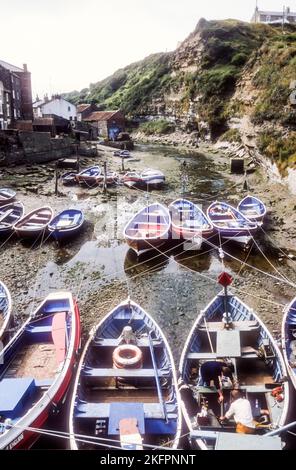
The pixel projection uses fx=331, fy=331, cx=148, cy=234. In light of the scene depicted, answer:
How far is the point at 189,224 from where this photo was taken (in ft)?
66.1

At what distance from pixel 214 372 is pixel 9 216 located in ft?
58.3

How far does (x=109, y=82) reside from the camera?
114875mm

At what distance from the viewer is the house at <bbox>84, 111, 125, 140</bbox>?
70.3m

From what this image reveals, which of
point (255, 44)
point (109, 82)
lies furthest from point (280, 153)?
point (109, 82)

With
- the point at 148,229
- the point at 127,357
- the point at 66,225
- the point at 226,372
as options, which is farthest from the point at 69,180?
the point at 226,372

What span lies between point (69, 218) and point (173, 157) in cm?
3062

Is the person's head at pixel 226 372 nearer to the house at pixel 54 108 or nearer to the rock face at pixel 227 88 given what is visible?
the rock face at pixel 227 88

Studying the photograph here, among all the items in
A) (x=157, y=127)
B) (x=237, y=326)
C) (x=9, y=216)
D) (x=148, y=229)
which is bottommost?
(x=237, y=326)

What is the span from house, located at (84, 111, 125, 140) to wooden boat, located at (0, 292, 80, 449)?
205ft

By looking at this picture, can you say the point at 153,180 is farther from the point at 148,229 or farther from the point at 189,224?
the point at 148,229

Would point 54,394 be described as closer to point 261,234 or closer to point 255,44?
point 261,234

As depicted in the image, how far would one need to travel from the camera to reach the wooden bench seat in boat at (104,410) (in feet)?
25.9

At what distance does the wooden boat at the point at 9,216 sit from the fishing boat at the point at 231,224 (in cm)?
1243

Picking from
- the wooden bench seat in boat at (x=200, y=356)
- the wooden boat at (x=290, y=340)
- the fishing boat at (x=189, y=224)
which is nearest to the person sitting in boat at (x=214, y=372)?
the wooden bench seat in boat at (x=200, y=356)
